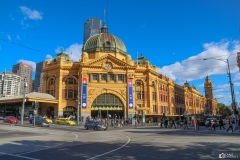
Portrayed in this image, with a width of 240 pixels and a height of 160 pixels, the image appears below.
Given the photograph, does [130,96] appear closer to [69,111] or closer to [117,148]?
[69,111]

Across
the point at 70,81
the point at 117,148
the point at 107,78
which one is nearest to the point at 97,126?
the point at 117,148

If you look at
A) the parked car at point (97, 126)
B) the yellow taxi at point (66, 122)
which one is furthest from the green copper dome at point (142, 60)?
the parked car at point (97, 126)

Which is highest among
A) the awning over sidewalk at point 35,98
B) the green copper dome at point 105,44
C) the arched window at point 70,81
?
the green copper dome at point 105,44

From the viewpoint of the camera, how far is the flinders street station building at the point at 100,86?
2080 inches

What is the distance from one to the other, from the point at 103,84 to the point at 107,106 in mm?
5590

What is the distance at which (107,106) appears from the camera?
2096 inches

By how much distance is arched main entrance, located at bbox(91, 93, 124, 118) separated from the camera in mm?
52806

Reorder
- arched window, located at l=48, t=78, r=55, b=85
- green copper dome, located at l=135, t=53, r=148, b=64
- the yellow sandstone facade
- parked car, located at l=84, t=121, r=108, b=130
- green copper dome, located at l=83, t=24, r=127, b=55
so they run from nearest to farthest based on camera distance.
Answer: parked car, located at l=84, t=121, r=108, b=130 → the yellow sandstone facade → arched window, located at l=48, t=78, r=55, b=85 → green copper dome, located at l=83, t=24, r=127, b=55 → green copper dome, located at l=135, t=53, r=148, b=64

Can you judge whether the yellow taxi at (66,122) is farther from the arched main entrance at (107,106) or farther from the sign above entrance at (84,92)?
the arched main entrance at (107,106)

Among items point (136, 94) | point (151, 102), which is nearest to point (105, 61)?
point (136, 94)

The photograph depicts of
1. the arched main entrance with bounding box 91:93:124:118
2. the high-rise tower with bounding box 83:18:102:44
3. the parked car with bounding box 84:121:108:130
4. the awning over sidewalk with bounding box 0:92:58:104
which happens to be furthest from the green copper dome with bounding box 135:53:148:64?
the high-rise tower with bounding box 83:18:102:44

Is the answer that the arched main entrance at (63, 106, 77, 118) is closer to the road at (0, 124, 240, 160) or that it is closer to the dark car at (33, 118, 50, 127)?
the dark car at (33, 118, 50, 127)

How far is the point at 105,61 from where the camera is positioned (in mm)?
54938

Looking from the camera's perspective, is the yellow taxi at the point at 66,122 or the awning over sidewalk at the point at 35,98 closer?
the yellow taxi at the point at 66,122
